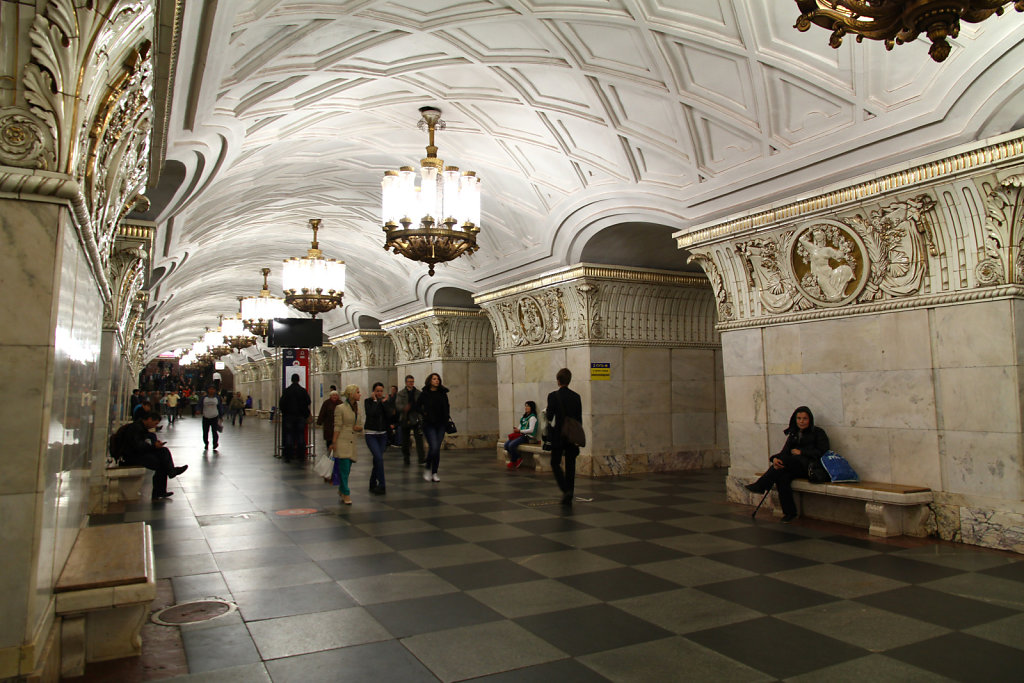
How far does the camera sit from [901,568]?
5223 millimetres

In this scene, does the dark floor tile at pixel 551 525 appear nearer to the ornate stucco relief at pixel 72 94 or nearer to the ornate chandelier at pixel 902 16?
the ornate stucco relief at pixel 72 94

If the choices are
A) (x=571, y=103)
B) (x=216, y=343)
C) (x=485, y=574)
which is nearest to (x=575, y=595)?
(x=485, y=574)

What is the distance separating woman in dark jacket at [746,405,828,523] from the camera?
23.3ft

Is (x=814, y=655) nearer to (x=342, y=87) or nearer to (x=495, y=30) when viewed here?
(x=495, y=30)

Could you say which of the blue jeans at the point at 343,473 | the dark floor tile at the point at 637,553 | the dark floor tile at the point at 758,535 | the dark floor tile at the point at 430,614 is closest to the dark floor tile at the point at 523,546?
the dark floor tile at the point at 637,553

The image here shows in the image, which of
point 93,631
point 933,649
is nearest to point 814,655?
point 933,649

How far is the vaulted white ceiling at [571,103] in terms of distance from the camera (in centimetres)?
585

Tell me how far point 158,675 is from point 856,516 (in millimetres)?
6137

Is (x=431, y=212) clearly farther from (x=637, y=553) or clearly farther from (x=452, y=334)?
(x=452, y=334)

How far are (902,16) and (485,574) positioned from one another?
408 cm

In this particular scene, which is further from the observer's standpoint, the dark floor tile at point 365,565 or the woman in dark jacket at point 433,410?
the woman in dark jacket at point 433,410

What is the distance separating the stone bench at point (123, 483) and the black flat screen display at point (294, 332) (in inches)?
181

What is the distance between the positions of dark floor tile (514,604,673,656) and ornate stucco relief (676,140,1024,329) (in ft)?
14.5

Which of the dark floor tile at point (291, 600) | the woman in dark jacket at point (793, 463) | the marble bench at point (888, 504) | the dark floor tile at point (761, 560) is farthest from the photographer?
the woman in dark jacket at point (793, 463)
